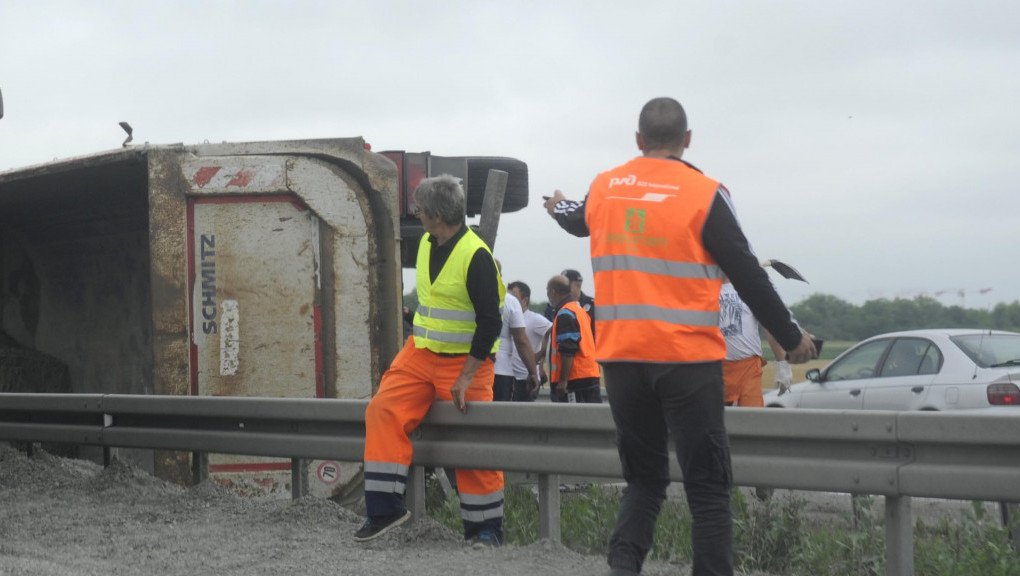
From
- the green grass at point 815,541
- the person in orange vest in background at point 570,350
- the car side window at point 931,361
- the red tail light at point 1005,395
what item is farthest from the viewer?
the car side window at point 931,361

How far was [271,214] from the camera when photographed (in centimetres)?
700

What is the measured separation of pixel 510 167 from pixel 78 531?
4334mm

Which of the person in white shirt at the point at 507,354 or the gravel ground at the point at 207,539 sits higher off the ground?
the person in white shirt at the point at 507,354

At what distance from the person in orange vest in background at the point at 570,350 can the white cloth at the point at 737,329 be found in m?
1.86

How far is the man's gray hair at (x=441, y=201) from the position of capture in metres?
5.54

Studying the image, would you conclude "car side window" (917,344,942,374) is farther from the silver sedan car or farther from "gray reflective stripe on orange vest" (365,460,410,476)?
"gray reflective stripe on orange vest" (365,460,410,476)

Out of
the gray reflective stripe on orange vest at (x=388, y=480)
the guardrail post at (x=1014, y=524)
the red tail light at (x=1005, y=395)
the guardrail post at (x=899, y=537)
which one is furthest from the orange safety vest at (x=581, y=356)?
the guardrail post at (x=899, y=537)

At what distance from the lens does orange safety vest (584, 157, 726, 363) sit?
4055 mm

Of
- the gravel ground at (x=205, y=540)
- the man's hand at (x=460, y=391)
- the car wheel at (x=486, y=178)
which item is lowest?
the gravel ground at (x=205, y=540)

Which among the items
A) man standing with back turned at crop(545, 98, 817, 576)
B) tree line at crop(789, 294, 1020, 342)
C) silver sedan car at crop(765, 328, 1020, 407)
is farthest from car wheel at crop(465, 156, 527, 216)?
tree line at crop(789, 294, 1020, 342)

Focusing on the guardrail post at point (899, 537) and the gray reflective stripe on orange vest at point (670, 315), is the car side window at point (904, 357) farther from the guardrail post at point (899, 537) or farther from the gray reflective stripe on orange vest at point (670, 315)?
the gray reflective stripe on orange vest at point (670, 315)

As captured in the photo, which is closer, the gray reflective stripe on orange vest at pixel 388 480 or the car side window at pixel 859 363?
the gray reflective stripe on orange vest at pixel 388 480

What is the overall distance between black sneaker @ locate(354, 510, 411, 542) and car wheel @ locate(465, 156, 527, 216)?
3.77 metres

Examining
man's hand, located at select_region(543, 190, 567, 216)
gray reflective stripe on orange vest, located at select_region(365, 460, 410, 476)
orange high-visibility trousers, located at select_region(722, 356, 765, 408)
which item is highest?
man's hand, located at select_region(543, 190, 567, 216)
